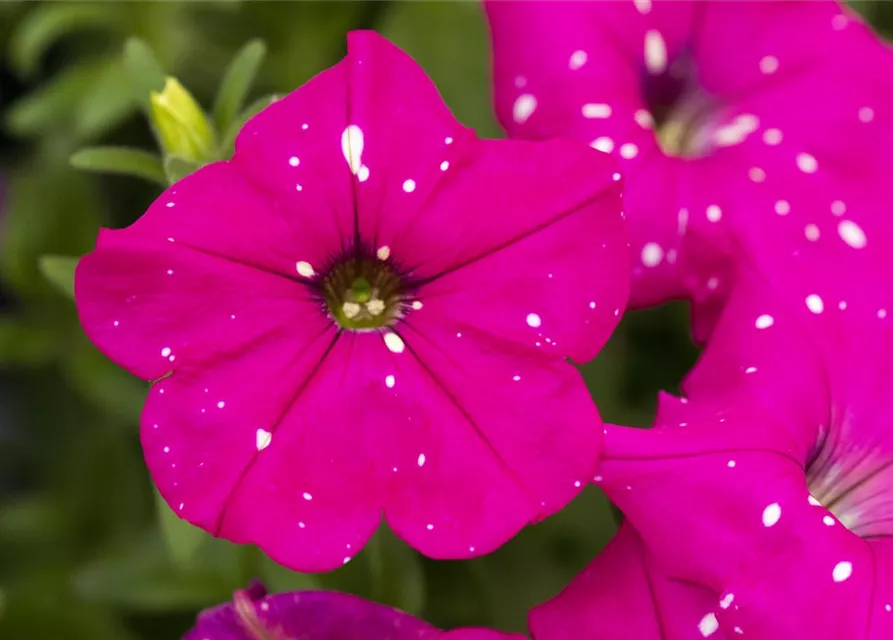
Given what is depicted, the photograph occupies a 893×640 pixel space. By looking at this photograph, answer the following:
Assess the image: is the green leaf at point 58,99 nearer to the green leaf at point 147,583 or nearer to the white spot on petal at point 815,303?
the green leaf at point 147,583

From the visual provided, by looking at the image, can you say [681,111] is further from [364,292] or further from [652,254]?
[364,292]

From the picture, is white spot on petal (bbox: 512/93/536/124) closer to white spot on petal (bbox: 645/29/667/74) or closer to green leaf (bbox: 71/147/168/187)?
white spot on petal (bbox: 645/29/667/74)

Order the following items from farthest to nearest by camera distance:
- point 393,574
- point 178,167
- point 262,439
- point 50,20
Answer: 1. point 50,20
2. point 393,574
3. point 178,167
4. point 262,439

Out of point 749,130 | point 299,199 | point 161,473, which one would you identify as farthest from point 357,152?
point 749,130

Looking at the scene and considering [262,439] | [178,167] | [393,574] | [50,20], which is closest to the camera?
[262,439]

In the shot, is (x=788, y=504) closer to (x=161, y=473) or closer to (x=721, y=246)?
(x=721, y=246)

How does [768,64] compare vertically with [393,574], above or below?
above

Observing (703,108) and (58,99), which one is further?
(58,99)

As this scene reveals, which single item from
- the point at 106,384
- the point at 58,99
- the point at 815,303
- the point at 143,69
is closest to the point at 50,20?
the point at 58,99
